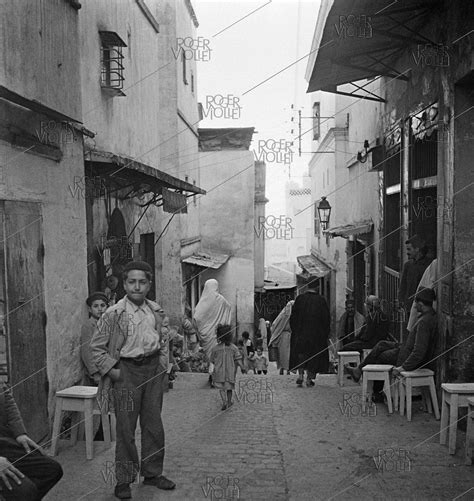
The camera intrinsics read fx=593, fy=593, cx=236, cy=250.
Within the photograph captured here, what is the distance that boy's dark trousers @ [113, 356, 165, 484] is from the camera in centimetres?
436

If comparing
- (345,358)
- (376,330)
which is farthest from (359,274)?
(345,358)

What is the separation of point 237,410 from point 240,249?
507 inches

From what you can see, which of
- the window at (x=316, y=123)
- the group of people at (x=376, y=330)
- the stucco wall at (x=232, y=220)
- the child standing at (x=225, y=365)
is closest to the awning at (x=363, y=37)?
the group of people at (x=376, y=330)

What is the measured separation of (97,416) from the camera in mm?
5820

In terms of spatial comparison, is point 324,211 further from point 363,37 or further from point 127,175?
point 127,175

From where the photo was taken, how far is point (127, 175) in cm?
788

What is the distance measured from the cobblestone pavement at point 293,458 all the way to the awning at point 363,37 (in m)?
4.67

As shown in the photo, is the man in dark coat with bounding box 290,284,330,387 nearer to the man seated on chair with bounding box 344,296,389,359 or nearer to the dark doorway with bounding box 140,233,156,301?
the man seated on chair with bounding box 344,296,389,359

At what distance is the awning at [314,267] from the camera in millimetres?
19031

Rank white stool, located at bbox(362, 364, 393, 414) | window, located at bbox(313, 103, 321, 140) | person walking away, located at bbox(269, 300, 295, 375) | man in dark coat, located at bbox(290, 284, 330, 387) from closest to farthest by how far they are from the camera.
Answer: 1. white stool, located at bbox(362, 364, 393, 414)
2. man in dark coat, located at bbox(290, 284, 330, 387)
3. person walking away, located at bbox(269, 300, 295, 375)
4. window, located at bbox(313, 103, 321, 140)

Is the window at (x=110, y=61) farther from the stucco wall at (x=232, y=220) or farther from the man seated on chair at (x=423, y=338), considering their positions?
the stucco wall at (x=232, y=220)

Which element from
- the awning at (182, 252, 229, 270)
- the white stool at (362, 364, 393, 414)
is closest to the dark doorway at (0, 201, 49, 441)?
the white stool at (362, 364, 393, 414)

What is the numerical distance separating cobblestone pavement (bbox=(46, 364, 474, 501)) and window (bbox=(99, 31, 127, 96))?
466 centimetres

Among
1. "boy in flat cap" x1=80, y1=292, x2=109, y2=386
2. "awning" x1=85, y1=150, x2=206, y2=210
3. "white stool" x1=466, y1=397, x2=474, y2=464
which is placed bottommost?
"white stool" x1=466, y1=397, x2=474, y2=464
